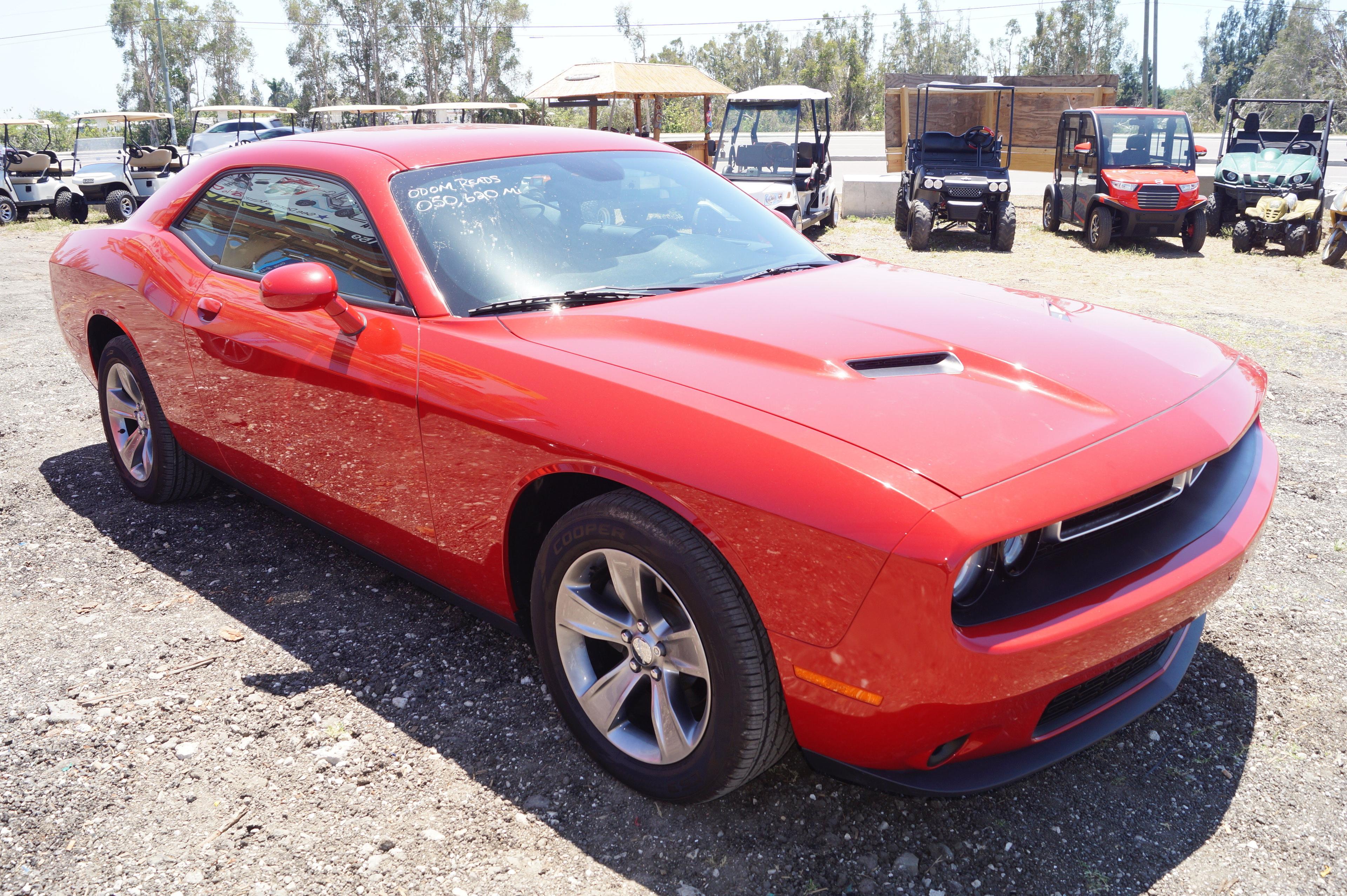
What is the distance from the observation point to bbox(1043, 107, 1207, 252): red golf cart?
1285 centimetres

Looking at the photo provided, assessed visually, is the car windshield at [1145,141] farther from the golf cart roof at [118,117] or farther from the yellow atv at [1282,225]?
the golf cart roof at [118,117]

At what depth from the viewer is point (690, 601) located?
2066 millimetres

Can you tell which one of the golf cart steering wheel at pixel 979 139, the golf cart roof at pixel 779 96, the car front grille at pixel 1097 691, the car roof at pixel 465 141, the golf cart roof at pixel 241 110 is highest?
the golf cart roof at pixel 241 110

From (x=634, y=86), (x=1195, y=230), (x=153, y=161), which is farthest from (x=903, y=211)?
(x=153, y=161)

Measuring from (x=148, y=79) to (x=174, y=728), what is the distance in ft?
279

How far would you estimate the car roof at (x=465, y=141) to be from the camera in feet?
10.2

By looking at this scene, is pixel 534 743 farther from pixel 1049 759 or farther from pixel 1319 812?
pixel 1319 812

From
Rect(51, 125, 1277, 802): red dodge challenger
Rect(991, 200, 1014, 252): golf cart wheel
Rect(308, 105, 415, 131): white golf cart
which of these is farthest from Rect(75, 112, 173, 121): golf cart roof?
Rect(51, 125, 1277, 802): red dodge challenger

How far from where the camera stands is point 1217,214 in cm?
1413

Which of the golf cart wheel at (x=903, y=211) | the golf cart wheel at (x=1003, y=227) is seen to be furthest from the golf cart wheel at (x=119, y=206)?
the golf cart wheel at (x=1003, y=227)

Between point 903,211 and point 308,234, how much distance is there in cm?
1285

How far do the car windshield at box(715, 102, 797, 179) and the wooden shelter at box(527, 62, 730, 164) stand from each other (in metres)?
5.75

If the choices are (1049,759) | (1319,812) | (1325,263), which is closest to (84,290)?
(1049,759)

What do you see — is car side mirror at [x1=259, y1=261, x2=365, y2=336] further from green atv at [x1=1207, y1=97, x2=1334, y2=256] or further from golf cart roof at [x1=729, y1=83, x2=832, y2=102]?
green atv at [x1=1207, y1=97, x2=1334, y2=256]
